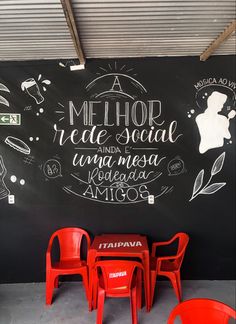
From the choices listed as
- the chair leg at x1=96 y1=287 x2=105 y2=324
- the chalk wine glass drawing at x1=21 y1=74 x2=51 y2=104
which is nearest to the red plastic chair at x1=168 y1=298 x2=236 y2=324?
the chair leg at x1=96 y1=287 x2=105 y2=324

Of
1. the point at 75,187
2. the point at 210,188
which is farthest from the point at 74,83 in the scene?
the point at 210,188

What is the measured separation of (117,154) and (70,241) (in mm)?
1229

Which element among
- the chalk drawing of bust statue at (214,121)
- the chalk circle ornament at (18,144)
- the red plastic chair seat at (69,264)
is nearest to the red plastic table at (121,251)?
the red plastic chair seat at (69,264)

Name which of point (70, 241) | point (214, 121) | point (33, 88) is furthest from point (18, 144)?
point (214, 121)

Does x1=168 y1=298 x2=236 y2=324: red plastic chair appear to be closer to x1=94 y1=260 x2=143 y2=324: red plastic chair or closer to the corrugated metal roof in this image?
x1=94 y1=260 x2=143 y2=324: red plastic chair

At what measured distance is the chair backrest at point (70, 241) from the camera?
3.65 metres

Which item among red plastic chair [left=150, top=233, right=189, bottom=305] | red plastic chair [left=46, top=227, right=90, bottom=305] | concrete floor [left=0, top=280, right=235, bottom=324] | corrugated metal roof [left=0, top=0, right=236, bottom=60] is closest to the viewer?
corrugated metal roof [left=0, top=0, right=236, bottom=60]

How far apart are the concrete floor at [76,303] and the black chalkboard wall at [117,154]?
261 mm

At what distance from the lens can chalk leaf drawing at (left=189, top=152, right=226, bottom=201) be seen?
3.70 m

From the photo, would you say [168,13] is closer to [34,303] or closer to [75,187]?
[75,187]

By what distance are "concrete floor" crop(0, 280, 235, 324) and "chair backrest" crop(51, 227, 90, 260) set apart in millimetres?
389

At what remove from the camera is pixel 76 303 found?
10.8 feet

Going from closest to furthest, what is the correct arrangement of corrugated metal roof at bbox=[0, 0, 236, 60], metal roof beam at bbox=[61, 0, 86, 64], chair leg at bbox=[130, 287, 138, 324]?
metal roof beam at bbox=[61, 0, 86, 64], corrugated metal roof at bbox=[0, 0, 236, 60], chair leg at bbox=[130, 287, 138, 324]

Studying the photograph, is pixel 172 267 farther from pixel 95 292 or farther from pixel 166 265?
pixel 95 292
